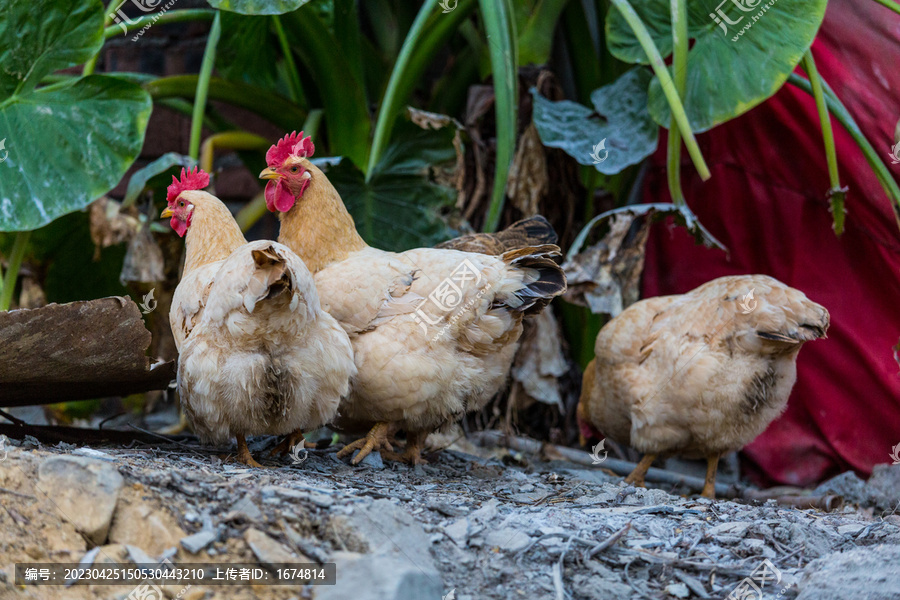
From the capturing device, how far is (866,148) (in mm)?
3643

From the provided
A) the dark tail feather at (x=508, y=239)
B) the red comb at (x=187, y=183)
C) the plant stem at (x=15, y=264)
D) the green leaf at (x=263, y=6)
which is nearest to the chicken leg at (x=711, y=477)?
the dark tail feather at (x=508, y=239)

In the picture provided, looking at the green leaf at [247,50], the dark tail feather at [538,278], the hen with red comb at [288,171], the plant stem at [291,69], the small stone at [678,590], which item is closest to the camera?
the small stone at [678,590]

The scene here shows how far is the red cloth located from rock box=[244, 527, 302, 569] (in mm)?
3487

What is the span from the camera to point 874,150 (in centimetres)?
386

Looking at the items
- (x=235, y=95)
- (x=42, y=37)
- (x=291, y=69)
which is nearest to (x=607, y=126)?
(x=291, y=69)

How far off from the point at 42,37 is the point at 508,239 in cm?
245

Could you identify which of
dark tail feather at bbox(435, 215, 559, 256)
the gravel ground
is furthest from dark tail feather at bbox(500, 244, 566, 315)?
the gravel ground

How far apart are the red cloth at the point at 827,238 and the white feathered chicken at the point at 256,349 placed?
2.83m

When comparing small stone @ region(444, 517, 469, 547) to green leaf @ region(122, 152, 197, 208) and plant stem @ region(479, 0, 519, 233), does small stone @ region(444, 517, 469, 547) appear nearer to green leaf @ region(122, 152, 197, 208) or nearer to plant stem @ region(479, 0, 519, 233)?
plant stem @ region(479, 0, 519, 233)

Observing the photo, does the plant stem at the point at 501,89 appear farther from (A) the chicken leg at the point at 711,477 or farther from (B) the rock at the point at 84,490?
(B) the rock at the point at 84,490

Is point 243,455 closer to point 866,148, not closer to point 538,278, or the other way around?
point 538,278

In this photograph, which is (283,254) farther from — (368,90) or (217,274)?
(368,90)

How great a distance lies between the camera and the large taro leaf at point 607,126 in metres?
3.97

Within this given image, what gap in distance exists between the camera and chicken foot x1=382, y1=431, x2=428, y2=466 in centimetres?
328
